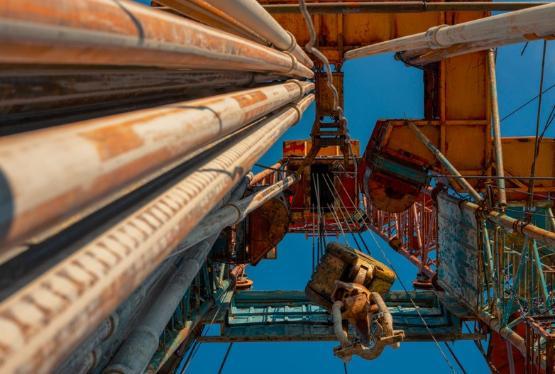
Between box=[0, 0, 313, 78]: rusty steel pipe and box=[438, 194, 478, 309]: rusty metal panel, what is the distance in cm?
853

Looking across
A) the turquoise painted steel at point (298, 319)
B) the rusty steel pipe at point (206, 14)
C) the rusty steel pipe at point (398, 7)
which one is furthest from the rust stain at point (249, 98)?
the turquoise painted steel at point (298, 319)

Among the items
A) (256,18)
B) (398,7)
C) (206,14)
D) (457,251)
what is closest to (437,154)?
(457,251)

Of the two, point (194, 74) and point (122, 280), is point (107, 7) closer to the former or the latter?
point (122, 280)

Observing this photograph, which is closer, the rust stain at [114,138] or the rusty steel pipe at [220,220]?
the rust stain at [114,138]

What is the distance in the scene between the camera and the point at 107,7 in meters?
1.67

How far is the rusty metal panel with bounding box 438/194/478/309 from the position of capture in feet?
31.5

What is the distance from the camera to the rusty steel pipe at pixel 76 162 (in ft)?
3.85

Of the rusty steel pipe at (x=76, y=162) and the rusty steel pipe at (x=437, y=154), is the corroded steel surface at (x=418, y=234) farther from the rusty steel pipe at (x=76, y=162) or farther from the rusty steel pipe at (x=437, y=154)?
the rusty steel pipe at (x=76, y=162)

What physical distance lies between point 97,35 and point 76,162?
53 centimetres

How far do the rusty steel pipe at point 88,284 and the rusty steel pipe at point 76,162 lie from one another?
0.18 m

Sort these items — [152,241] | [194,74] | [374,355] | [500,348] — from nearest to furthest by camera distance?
1. [152,241]
2. [194,74]
3. [374,355]
4. [500,348]

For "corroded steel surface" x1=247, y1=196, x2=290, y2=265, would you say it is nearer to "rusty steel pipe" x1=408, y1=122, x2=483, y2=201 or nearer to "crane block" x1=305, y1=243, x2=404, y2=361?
"crane block" x1=305, y1=243, x2=404, y2=361

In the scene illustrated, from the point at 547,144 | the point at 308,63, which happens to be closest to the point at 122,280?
the point at 308,63

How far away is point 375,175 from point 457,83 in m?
3.16
